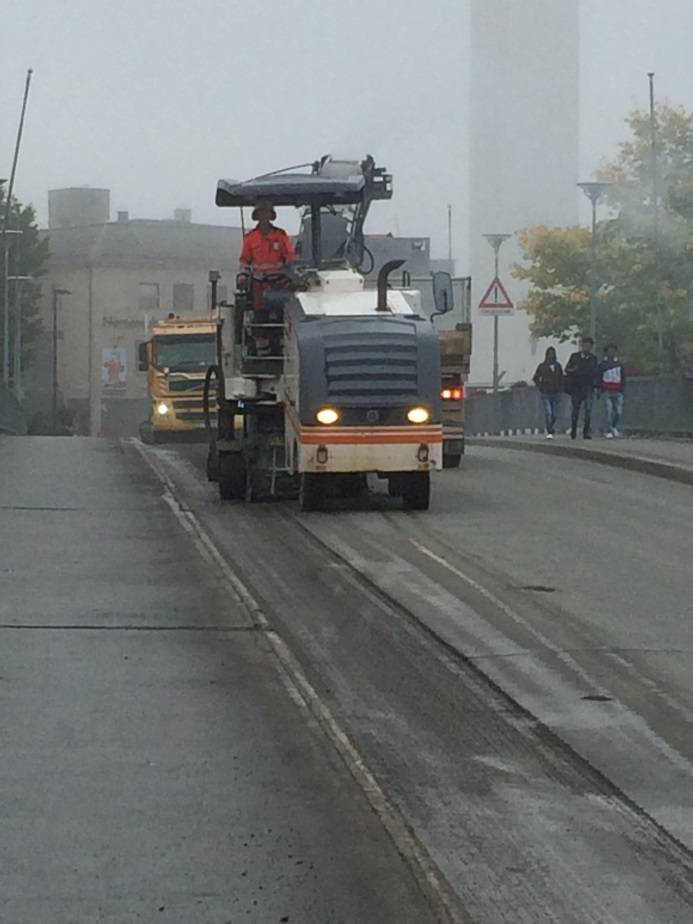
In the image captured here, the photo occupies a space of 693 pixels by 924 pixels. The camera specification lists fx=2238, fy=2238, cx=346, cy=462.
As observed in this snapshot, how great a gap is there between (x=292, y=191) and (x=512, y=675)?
1151 centimetres

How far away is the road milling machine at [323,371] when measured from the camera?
20.2m

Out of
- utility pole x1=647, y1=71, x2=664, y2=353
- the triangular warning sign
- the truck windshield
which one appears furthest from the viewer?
utility pole x1=647, y1=71, x2=664, y2=353

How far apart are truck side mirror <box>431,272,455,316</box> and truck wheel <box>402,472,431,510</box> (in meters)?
3.77

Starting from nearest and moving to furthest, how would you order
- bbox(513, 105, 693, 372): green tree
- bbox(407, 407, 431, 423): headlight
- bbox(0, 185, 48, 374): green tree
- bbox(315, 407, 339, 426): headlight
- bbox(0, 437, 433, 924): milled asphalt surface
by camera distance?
1. bbox(0, 437, 433, 924): milled asphalt surface
2. bbox(315, 407, 339, 426): headlight
3. bbox(407, 407, 431, 423): headlight
4. bbox(513, 105, 693, 372): green tree
5. bbox(0, 185, 48, 374): green tree

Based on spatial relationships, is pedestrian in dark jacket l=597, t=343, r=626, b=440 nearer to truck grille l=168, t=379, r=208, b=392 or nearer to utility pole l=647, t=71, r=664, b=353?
→ truck grille l=168, t=379, r=208, b=392

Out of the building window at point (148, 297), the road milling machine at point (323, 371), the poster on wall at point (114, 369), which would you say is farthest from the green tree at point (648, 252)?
the building window at point (148, 297)

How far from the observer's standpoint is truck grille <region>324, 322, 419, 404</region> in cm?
2020

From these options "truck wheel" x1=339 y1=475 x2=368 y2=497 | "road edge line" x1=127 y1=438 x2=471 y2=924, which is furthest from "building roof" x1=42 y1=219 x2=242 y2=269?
"road edge line" x1=127 y1=438 x2=471 y2=924

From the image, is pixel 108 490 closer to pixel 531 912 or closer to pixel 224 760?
pixel 224 760

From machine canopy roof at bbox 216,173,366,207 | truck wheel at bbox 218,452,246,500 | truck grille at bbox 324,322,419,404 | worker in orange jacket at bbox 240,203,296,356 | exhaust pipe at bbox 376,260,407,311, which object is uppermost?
machine canopy roof at bbox 216,173,366,207

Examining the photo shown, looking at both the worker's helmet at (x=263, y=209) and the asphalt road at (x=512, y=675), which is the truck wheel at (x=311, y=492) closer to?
the asphalt road at (x=512, y=675)

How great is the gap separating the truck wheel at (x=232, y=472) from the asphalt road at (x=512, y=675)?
629mm

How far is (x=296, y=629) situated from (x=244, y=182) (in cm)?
976

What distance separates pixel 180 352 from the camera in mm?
45781
